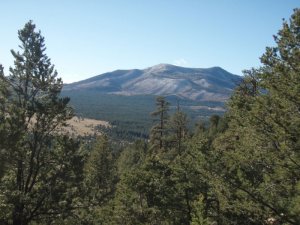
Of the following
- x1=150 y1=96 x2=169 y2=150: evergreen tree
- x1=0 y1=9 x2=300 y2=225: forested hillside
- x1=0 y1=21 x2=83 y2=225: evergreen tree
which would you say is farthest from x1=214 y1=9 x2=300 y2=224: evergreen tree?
x1=150 y1=96 x2=169 y2=150: evergreen tree

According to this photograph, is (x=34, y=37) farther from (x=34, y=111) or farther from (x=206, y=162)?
(x=206, y=162)

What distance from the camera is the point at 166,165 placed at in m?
29.0

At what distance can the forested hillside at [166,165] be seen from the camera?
15391mm

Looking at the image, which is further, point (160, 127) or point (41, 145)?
point (160, 127)

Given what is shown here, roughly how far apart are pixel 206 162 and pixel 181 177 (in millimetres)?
7761

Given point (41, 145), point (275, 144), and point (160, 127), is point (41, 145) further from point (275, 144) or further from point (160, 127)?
point (160, 127)

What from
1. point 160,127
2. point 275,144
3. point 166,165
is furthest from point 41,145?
point 160,127

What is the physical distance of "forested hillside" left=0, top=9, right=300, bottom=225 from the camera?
1539 cm

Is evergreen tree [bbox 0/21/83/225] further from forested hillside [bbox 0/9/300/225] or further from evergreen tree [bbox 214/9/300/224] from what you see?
evergreen tree [bbox 214/9/300/224]

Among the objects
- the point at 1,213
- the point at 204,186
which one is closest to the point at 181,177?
the point at 204,186

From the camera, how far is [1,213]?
19.3 metres

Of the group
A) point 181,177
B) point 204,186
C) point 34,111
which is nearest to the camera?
point 34,111

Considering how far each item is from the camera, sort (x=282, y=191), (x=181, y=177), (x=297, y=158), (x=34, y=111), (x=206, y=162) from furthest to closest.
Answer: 1. (x=181, y=177)
2. (x=34, y=111)
3. (x=206, y=162)
4. (x=282, y=191)
5. (x=297, y=158)

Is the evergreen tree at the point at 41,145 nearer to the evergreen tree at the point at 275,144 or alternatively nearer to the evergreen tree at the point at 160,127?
the evergreen tree at the point at 275,144
